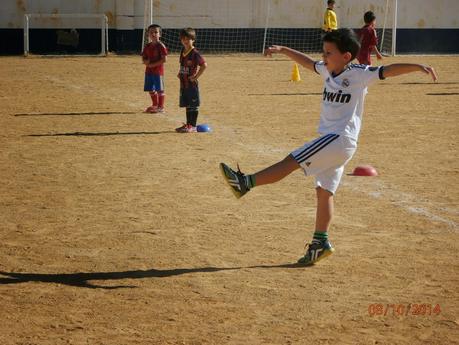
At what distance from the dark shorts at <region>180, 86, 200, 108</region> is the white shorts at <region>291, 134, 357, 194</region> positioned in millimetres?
7306

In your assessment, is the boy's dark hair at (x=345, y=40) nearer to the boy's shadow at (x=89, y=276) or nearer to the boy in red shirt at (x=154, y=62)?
the boy's shadow at (x=89, y=276)

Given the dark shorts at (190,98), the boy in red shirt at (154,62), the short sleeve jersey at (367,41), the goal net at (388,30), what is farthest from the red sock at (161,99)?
the goal net at (388,30)

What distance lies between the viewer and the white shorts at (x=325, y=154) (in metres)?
6.92

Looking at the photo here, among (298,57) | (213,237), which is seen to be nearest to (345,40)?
(298,57)

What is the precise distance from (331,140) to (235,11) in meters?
28.9

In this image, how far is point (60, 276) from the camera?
6.66 m

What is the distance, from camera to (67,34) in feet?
109

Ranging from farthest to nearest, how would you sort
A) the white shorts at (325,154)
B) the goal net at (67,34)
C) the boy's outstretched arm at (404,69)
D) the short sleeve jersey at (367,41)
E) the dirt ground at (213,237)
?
the goal net at (67,34) < the short sleeve jersey at (367,41) < the white shorts at (325,154) < the boy's outstretched arm at (404,69) < the dirt ground at (213,237)

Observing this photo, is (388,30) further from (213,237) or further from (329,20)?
(213,237)

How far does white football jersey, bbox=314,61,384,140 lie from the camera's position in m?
7.00

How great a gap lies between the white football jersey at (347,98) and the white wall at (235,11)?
27389mm

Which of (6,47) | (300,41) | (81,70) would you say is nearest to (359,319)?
(81,70)

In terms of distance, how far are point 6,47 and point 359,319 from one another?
28661 mm

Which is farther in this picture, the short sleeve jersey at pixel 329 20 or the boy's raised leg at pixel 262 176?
the short sleeve jersey at pixel 329 20
